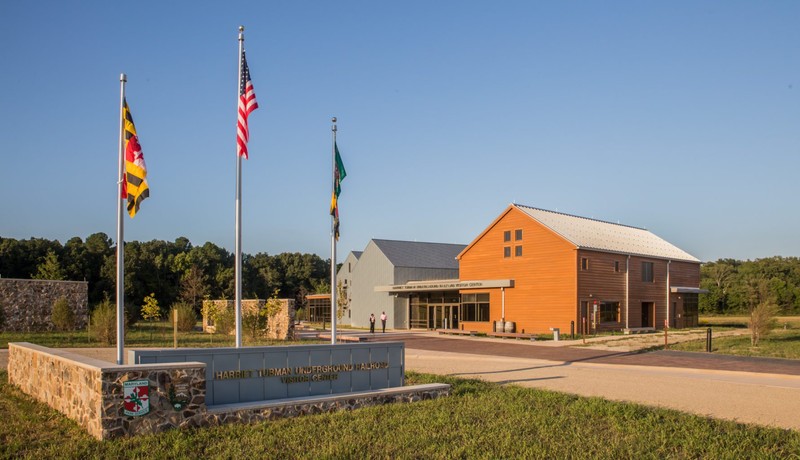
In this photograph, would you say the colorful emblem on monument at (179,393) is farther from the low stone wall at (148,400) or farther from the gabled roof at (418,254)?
the gabled roof at (418,254)

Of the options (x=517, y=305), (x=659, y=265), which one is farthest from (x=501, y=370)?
(x=659, y=265)

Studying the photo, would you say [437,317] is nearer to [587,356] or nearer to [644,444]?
[587,356]

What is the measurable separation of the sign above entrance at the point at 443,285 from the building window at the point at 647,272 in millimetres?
9125

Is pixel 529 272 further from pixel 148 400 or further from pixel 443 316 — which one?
pixel 148 400

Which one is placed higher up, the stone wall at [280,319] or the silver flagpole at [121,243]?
the silver flagpole at [121,243]

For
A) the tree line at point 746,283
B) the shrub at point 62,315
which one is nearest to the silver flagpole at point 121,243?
the shrub at point 62,315

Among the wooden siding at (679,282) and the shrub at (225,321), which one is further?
the wooden siding at (679,282)

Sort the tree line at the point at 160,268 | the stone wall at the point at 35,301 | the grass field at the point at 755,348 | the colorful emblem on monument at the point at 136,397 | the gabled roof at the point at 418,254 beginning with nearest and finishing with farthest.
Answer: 1. the colorful emblem on monument at the point at 136,397
2. the grass field at the point at 755,348
3. the stone wall at the point at 35,301
4. the gabled roof at the point at 418,254
5. the tree line at the point at 160,268

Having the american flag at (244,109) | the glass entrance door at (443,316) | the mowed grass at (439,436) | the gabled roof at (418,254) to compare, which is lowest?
the glass entrance door at (443,316)

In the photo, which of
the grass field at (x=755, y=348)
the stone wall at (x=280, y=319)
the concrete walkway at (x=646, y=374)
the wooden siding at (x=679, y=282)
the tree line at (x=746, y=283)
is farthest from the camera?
the tree line at (x=746, y=283)

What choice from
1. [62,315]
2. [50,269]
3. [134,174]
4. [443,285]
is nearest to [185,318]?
[62,315]

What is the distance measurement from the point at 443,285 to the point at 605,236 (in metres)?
11.1

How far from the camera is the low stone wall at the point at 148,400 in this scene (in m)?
9.33

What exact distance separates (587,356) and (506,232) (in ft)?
59.0
